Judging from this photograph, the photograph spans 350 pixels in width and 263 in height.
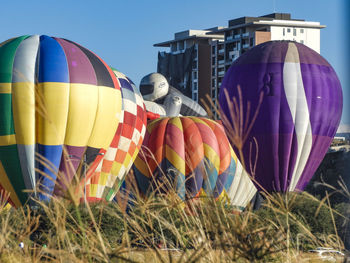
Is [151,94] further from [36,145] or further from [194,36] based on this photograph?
[194,36]

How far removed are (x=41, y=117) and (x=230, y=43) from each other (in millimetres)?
91087

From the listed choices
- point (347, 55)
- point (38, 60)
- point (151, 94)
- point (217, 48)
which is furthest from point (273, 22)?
point (347, 55)

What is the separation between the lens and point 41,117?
25078 millimetres

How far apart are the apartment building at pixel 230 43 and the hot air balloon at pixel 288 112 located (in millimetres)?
79959

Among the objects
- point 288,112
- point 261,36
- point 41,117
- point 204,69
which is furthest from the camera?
point 204,69

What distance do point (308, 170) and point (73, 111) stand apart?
32.9ft

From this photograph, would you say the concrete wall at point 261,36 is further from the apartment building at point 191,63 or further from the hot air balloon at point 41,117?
the hot air balloon at point 41,117

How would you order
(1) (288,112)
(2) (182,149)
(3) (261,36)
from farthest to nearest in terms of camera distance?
(3) (261,36) < (2) (182,149) < (1) (288,112)

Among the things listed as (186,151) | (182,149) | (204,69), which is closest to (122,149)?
(186,151)

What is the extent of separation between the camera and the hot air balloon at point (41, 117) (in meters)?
24.3

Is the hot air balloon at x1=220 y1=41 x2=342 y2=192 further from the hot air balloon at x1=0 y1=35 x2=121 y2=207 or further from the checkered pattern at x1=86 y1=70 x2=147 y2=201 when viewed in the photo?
the hot air balloon at x1=0 y1=35 x2=121 y2=207

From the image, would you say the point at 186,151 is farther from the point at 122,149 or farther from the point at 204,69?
the point at 204,69

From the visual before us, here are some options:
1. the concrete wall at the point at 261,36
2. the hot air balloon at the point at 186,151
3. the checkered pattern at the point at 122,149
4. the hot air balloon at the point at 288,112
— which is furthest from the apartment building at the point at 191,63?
the hot air balloon at the point at 288,112

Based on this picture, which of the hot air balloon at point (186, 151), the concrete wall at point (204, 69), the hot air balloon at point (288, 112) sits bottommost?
the concrete wall at point (204, 69)
